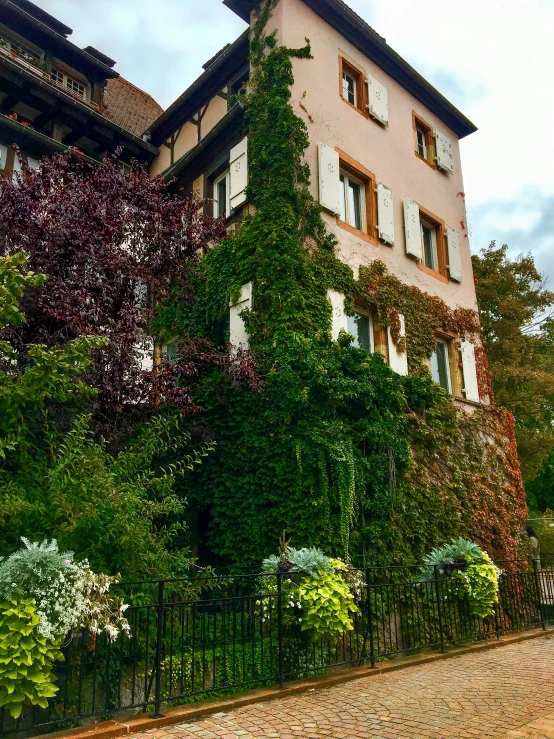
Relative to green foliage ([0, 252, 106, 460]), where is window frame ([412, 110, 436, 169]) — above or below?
above

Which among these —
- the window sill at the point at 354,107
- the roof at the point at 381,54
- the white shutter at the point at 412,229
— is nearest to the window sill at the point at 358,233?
the white shutter at the point at 412,229

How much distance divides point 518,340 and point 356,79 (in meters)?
10.3

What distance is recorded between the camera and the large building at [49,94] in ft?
42.6

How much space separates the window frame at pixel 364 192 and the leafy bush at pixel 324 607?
7573mm

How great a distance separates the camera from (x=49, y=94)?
13648 millimetres

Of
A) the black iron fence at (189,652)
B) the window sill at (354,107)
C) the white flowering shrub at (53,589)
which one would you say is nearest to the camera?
the white flowering shrub at (53,589)

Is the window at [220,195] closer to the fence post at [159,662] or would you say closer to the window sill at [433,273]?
the window sill at [433,273]

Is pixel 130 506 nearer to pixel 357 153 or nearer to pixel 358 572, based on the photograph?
pixel 358 572

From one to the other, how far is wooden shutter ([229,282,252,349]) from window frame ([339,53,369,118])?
17.8 feet

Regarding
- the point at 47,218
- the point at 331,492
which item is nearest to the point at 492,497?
the point at 331,492

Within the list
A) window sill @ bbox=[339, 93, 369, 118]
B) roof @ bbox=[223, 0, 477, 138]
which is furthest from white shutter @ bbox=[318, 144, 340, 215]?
roof @ bbox=[223, 0, 477, 138]

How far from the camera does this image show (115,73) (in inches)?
640

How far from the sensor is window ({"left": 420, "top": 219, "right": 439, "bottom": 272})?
15461 mm

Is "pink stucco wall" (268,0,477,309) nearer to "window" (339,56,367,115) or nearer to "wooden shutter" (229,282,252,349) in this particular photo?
"window" (339,56,367,115)
